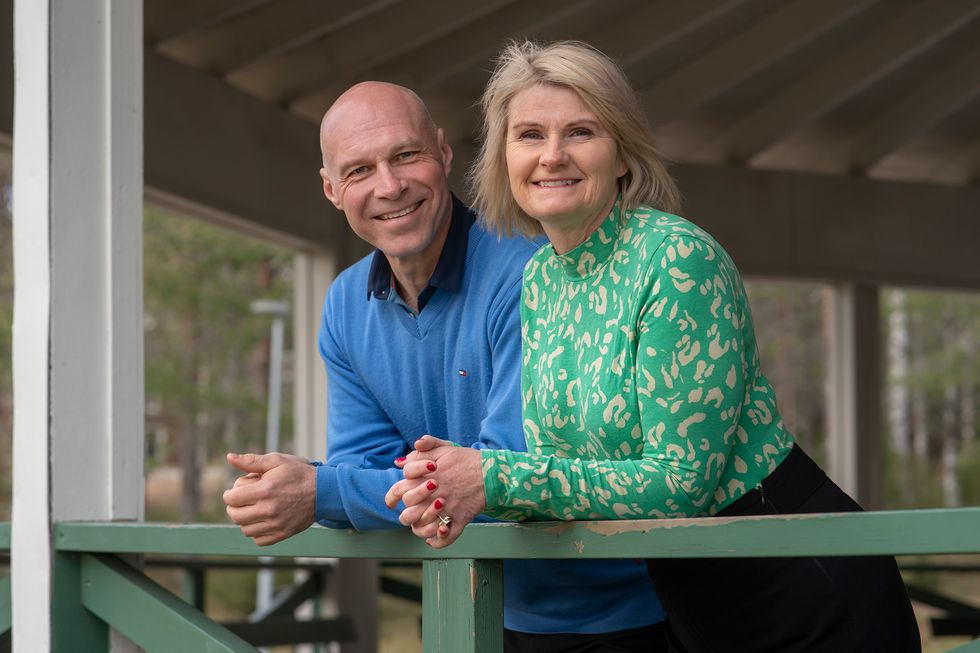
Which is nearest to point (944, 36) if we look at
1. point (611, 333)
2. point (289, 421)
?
point (611, 333)

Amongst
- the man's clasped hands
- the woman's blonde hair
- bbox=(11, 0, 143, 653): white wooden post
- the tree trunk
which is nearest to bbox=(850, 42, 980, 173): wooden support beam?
bbox=(11, 0, 143, 653): white wooden post

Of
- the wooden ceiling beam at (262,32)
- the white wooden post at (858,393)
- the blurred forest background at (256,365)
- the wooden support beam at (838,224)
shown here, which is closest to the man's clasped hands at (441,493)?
the wooden ceiling beam at (262,32)

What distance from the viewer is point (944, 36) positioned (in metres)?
6.25

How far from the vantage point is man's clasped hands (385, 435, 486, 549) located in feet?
6.08

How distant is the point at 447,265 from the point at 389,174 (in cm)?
20

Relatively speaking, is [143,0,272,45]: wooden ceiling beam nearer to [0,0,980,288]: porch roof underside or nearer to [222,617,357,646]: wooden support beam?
[0,0,980,288]: porch roof underside

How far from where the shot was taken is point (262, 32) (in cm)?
594

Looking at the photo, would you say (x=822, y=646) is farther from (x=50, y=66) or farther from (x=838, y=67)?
(x=838, y=67)

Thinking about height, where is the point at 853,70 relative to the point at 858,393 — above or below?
above

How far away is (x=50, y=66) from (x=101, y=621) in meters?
1.24

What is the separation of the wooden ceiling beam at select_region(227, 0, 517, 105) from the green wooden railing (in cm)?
347

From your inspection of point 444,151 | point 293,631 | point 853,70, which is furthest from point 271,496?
point 853,70

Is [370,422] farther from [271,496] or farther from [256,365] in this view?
[256,365]

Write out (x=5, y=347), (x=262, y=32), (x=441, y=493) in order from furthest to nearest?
1. (x=5, y=347)
2. (x=262, y=32)
3. (x=441, y=493)
